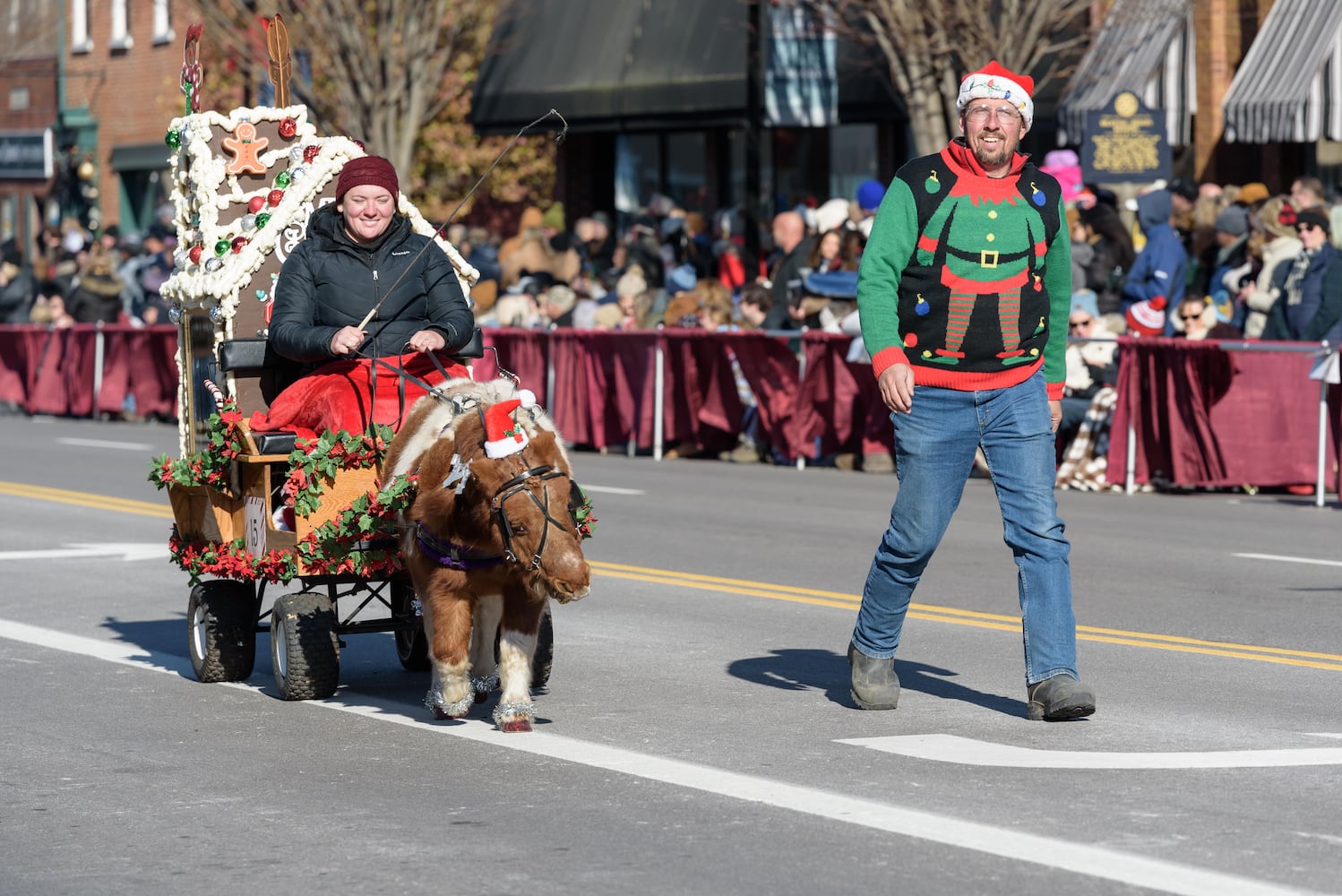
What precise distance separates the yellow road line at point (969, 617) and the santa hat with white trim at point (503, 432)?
12.1 feet

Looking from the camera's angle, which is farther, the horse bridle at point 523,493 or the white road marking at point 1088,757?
the horse bridle at point 523,493

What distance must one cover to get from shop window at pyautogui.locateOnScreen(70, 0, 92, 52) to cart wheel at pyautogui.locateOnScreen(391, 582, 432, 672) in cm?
4064

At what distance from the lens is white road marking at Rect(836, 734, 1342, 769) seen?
7438 mm

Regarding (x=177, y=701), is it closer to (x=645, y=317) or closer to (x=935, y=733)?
(x=935, y=733)

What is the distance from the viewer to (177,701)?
356 inches

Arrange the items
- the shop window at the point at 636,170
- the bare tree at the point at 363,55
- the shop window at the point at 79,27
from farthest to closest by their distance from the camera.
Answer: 1. the shop window at the point at 79,27
2. the shop window at the point at 636,170
3. the bare tree at the point at 363,55

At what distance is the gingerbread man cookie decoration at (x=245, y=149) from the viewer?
10438mm

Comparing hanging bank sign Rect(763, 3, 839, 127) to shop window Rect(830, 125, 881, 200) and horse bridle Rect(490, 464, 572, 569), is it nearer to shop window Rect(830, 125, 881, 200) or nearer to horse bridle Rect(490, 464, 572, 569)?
shop window Rect(830, 125, 881, 200)

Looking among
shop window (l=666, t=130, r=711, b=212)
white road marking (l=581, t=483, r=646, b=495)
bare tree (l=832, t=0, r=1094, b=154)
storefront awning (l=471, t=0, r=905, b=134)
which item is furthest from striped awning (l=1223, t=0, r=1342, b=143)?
shop window (l=666, t=130, r=711, b=212)

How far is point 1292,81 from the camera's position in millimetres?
25109

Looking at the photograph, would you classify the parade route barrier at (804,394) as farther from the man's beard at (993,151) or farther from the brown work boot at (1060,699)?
the man's beard at (993,151)

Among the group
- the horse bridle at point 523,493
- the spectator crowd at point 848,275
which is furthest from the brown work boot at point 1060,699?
the spectator crowd at point 848,275

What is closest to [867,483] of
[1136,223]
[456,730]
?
[1136,223]

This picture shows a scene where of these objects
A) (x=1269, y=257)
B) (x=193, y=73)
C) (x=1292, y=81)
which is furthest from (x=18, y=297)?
(x=193, y=73)
